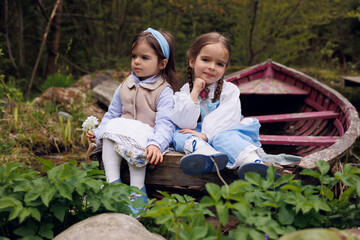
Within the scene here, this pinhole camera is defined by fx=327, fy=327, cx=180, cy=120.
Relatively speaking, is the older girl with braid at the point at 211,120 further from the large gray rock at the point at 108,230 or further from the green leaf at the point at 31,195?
the green leaf at the point at 31,195

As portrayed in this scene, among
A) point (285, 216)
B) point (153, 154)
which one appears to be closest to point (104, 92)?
point (153, 154)

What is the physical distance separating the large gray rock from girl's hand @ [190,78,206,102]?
1105 mm

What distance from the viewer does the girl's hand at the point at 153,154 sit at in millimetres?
2125

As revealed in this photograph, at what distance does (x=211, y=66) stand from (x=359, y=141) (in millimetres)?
2868

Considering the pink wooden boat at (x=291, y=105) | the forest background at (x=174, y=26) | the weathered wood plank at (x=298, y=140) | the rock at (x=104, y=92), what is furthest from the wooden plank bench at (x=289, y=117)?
the forest background at (x=174, y=26)

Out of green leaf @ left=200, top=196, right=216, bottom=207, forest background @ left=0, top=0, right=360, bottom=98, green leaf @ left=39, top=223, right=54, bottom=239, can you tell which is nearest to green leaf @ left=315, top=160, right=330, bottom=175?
green leaf @ left=200, top=196, right=216, bottom=207

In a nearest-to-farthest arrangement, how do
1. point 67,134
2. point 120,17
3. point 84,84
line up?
point 67,134, point 84,84, point 120,17

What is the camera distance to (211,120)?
7.86 ft

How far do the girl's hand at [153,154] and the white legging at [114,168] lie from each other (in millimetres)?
165

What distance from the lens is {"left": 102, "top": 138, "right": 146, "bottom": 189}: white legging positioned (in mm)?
2266

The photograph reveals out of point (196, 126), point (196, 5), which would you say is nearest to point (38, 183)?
point (196, 126)

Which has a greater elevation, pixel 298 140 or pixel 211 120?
pixel 211 120

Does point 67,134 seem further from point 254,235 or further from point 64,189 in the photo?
point 254,235

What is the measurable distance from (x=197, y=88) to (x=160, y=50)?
43 cm
